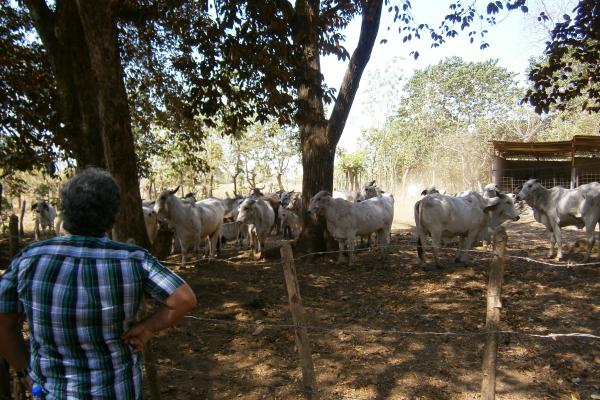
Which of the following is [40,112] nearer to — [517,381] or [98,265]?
[98,265]

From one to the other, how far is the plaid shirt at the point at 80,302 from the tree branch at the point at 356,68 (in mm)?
7888

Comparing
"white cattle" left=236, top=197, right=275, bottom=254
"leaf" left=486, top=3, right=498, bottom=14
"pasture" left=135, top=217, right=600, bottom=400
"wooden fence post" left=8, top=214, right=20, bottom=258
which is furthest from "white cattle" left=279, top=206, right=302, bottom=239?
"wooden fence post" left=8, top=214, right=20, bottom=258

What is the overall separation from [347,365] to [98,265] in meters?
3.56

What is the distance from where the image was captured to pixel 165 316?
2021mm

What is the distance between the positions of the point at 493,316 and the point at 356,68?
723cm

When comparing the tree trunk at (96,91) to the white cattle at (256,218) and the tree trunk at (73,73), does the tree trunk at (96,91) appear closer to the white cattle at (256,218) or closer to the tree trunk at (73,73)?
the tree trunk at (73,73)

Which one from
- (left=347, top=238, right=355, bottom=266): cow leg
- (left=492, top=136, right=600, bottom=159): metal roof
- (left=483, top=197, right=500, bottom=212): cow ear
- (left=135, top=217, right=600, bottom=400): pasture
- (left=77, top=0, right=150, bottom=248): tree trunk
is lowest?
(left=135, top=217, right=600, bottom=400): pasture

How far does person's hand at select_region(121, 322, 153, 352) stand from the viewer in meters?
2.02

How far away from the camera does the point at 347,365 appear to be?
482cm

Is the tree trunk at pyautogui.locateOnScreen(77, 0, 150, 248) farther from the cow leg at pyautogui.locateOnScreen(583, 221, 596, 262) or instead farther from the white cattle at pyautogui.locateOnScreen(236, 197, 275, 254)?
the cow leg at pyautogui.locateOnScreen(583, 221, 596, 262)

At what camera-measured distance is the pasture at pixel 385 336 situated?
4387mm

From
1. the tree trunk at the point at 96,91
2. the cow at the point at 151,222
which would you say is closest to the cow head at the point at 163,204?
the cow at the point at 151,222

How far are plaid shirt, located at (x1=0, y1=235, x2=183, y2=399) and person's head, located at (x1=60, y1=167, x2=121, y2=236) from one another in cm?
5

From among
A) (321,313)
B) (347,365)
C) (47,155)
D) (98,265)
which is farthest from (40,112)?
(98,265)
